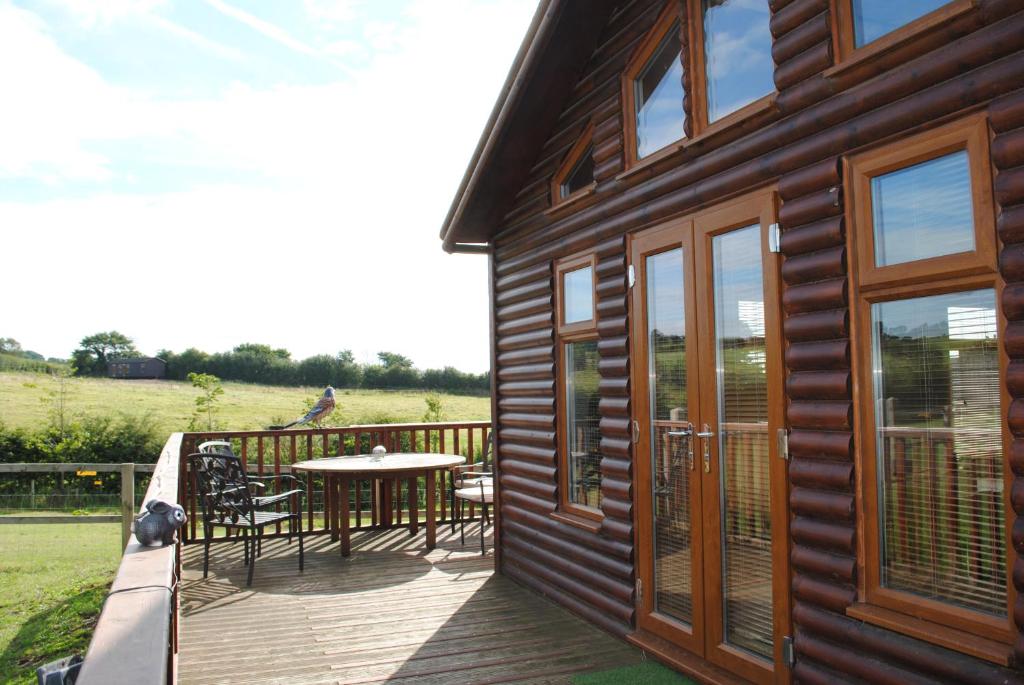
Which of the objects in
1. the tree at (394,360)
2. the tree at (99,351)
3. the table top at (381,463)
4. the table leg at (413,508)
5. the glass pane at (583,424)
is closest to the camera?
the glass pane at (583,424)

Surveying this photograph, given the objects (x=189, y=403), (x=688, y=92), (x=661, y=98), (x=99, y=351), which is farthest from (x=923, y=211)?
(x=99, y=351)

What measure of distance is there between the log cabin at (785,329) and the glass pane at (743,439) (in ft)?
0.04

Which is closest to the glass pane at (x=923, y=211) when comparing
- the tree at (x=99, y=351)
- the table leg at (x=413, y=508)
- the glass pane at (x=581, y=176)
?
the glass pane at (x=581, y=176)

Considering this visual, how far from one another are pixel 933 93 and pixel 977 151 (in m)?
0.28

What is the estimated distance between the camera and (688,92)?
3869 mm

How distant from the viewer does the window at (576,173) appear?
16.4 feet

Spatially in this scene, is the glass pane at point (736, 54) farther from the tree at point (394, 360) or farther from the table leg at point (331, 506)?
the tree at point (394, 360)

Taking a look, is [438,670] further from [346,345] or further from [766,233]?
[346,345]

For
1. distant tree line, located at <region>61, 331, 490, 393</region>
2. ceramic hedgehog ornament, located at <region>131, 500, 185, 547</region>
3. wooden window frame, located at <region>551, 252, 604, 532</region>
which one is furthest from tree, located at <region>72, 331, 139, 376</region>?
ceramic hedgehog ornament, located at <region>131, 500, 185, 547</region>

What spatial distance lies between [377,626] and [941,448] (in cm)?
363

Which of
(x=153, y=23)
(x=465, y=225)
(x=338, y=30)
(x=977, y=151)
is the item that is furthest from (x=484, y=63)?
(x=977, y=151)

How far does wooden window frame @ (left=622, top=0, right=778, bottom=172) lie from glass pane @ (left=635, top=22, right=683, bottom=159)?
38mm

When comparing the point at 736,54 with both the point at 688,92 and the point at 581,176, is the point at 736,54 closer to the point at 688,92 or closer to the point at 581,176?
the point at 688,92

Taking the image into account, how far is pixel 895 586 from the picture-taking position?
2666 millimetres
